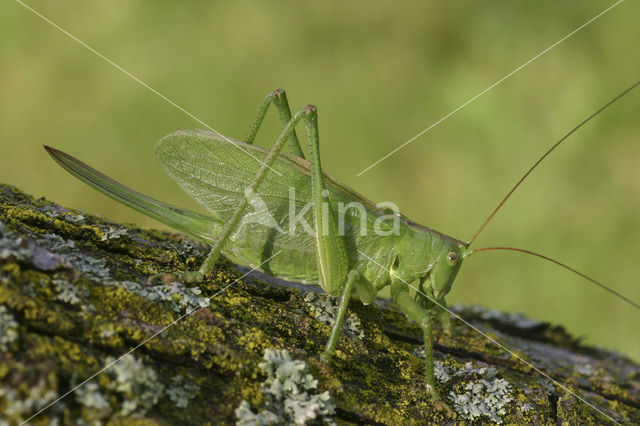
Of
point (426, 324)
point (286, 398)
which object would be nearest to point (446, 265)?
point (426, 324)

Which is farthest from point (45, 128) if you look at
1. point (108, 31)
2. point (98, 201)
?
point (108, 31)

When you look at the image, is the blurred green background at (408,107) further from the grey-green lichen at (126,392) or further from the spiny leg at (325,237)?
the grey-green lichen at (126,392)

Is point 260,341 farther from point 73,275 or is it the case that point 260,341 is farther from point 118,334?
point 73,275

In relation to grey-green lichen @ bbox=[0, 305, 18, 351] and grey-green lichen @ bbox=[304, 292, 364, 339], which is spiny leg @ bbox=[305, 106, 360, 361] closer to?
grey-green lichen @ bbox=[304, 292, 364, 339]

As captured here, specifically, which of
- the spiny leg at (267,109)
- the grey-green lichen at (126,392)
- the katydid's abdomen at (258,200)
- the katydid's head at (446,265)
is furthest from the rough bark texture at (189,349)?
the spiny leg at (267,109)

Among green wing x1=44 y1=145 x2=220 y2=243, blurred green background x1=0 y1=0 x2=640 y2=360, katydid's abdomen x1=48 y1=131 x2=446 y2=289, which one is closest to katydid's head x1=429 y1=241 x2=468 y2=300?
katydid's abdomen x1=48 y1=131 x2=446 y2=289
